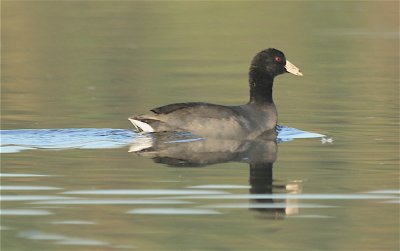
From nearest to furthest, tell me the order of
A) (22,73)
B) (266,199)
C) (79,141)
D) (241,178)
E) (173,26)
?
(266,199)
(241,178)
(79,141)
(22,73)
(173,26)

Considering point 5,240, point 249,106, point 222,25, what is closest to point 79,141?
point 249,106

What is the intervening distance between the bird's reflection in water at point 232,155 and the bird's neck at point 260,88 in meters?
1.05

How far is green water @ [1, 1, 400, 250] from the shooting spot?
10773mm

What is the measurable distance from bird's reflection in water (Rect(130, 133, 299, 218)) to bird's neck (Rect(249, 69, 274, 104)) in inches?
41.2

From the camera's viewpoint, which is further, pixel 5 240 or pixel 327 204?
pixel 327 204

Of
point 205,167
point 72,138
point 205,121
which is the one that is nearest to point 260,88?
point 205,121

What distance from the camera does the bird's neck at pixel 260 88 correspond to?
717 inches

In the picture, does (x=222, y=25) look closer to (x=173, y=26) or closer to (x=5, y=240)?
(x=173, y=26)

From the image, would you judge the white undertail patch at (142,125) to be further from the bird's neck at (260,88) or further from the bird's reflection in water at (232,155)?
the bird's neck at (260,88)

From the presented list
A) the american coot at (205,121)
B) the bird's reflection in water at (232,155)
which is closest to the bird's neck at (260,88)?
the american coot at (205,121)

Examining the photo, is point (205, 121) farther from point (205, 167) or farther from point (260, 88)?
point (205, 167)

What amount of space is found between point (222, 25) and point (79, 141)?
25845 millimetres

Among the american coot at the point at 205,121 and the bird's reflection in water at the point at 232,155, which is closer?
the bird's reflection in water at the point at 232,155

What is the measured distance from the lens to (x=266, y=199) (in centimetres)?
1233
